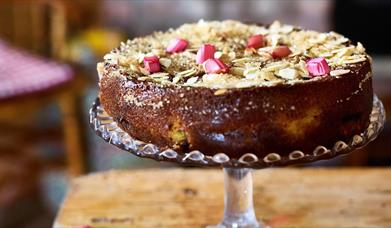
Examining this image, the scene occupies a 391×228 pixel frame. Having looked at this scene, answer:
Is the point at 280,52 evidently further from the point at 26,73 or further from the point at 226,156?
the point at 26,73

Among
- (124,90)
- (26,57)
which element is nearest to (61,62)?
(26,57)

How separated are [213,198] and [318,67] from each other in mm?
416

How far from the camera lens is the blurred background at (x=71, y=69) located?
2.23 metres

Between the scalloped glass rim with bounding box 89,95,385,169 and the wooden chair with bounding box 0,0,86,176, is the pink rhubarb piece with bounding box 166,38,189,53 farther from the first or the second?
the wooden chair with bounding box 0,0,86,176

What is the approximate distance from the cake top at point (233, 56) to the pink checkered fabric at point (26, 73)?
105cm

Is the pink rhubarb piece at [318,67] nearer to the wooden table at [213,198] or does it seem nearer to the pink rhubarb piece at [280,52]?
the pink rhubarb piece at [280,52]

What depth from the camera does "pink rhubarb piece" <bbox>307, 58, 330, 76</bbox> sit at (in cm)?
88

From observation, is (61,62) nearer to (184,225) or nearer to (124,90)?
(184,225)

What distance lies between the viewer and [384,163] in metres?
2.56

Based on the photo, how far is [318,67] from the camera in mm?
889

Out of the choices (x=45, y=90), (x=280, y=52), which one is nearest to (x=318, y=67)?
(x=280, y=52)

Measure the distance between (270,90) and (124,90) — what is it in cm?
18

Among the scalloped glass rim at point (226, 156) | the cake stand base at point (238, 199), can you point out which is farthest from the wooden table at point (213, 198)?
the scalloped glass rim at point (226, 156)

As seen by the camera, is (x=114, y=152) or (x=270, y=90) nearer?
(x=270, y=90)
